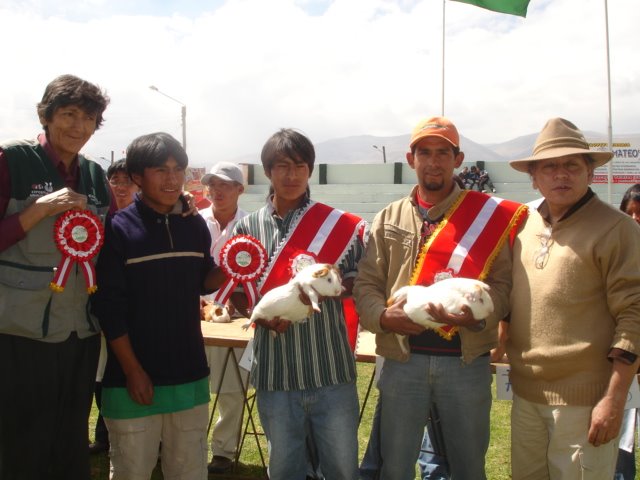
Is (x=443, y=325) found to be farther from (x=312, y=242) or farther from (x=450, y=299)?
(x=312, y=242)

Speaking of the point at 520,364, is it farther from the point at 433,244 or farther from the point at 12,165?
the point at 12,165

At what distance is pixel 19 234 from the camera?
254 cm

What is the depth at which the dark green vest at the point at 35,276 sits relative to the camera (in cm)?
259

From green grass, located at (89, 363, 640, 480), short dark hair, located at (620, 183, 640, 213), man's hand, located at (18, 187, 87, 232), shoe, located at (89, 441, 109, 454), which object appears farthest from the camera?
shoe, located at (89, 441, 109, 454)

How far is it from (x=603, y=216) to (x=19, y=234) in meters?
2.57

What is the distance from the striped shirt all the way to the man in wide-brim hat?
825 mm

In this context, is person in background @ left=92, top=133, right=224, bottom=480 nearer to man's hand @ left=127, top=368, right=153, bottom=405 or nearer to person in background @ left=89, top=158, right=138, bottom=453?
man's hand @ left=127, top=368, right=153, bottom=405

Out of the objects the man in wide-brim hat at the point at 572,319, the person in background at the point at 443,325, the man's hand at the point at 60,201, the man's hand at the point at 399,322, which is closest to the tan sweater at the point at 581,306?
the man in wide-brim hat at the point at 572,319

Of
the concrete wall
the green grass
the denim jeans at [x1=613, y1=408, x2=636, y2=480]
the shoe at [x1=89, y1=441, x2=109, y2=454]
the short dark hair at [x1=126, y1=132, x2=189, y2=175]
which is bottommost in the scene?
the green grass

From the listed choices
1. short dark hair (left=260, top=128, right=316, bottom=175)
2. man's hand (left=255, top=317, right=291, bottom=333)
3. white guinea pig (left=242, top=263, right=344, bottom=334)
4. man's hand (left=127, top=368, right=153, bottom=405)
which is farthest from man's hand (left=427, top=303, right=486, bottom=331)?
man's hand (left=127, top=368, right=153, bottom=405)

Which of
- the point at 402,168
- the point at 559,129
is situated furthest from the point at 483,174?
→ the point at 559,129

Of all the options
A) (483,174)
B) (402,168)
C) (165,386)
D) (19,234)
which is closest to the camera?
(19,234)

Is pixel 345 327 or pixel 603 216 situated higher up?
pixel 603 216

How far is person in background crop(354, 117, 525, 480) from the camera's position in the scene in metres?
2.71
